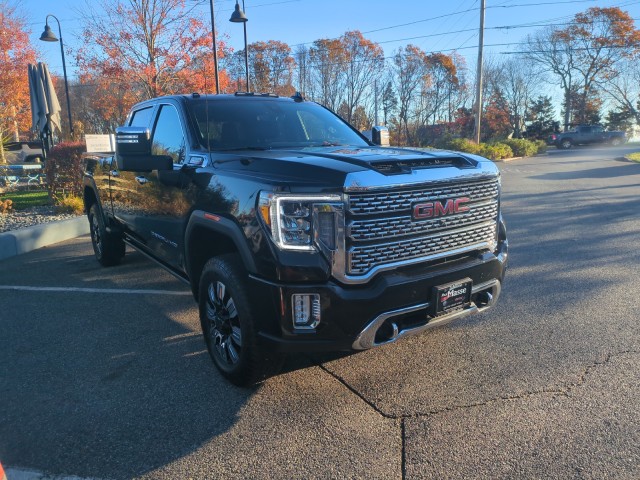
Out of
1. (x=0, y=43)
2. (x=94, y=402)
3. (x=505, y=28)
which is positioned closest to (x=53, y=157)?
(x=94, y=402)

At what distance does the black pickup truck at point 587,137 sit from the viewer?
41188 millimetres

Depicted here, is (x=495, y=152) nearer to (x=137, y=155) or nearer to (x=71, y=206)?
(x=71, y=206)

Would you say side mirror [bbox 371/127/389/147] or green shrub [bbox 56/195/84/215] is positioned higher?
side mirror [bbox 371/127/389/147]

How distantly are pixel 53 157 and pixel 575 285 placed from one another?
33.8ft

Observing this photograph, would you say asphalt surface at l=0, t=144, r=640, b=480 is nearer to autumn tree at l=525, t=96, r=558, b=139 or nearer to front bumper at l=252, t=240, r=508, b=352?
front bumper at l=252, t=240, r=508, b=352

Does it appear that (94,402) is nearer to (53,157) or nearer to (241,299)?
(241,299)

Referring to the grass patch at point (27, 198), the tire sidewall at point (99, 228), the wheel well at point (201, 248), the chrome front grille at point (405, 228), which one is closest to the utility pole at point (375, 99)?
the grass patch at point (27, 198)

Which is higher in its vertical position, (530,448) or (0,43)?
(0,43)

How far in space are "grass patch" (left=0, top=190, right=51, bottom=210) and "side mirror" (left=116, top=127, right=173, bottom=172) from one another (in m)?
8.54

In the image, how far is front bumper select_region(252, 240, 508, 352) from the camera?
2770mm

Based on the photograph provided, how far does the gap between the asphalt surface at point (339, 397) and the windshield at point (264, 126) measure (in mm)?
1714

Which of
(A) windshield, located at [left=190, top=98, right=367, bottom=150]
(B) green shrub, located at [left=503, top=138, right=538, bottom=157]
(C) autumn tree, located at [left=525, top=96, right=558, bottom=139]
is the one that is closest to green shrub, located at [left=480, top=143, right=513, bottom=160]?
(B) green shrub, located at [left=503, top=138, right=538, bottom=157]

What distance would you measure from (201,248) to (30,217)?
298 inches

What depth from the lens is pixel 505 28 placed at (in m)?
30.5
